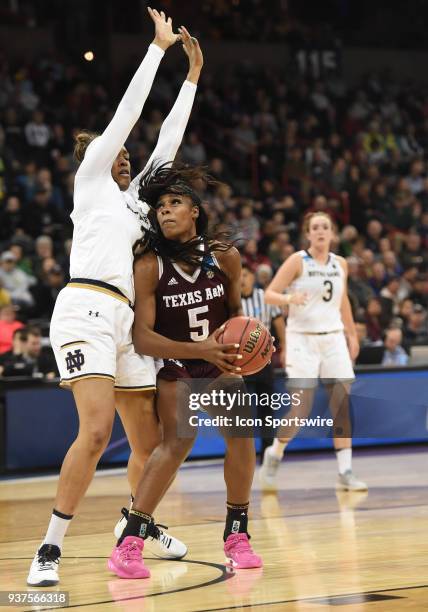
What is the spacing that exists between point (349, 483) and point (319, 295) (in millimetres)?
1481

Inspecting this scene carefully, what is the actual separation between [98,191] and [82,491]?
1404 mm

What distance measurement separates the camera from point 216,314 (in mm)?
6016

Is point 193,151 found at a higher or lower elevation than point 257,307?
higher

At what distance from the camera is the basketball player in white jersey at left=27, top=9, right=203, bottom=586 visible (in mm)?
5582

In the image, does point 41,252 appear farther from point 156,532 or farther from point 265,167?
point 156,532

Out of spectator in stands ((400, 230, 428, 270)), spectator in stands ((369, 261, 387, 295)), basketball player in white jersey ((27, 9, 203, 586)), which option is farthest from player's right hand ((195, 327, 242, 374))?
spectator in stands ((400, 230, 428, 270))

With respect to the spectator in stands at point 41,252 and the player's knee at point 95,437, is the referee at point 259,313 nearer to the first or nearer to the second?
the spectator in stands at point 41,252

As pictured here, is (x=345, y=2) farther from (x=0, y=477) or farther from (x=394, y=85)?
Result: (x=0, y=477)

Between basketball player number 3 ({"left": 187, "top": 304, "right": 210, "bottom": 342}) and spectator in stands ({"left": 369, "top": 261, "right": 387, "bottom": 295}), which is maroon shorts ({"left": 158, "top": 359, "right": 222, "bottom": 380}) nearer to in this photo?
basketball player number 3 ({"left": 187, "top": 304, "right": 210, "bottom": 342})

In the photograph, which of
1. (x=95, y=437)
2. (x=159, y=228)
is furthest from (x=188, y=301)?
(x=95, y=437)

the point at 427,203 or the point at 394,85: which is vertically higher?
the point at 394,85

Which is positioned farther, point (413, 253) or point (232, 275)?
point (413, 253)

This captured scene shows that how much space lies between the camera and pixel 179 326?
5.95m

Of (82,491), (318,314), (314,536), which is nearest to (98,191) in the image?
(82,491)
